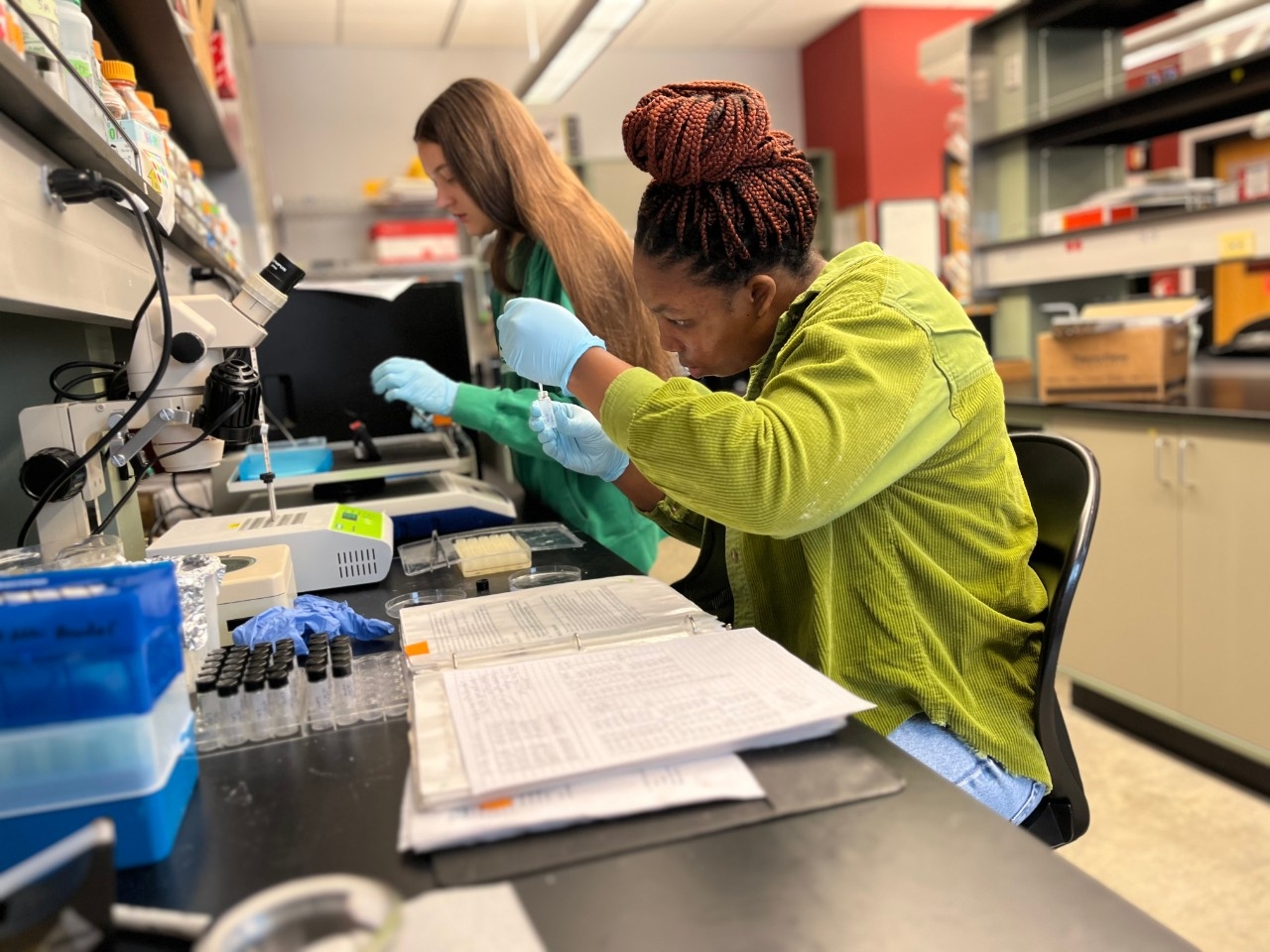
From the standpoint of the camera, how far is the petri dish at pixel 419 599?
1163 millimetres

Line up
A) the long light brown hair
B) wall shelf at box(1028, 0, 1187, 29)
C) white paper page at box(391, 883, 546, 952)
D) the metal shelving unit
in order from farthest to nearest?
1. wall shelf at box(1028, 0, 1187, 29)
2. the metal shelving unit
3. the long light brown hair
4. white paper page at box(391, 883, 546, 952)

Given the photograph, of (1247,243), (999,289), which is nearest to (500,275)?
(1247,243)

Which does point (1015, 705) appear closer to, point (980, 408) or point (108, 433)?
point (980, 408)

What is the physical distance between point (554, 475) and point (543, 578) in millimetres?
540

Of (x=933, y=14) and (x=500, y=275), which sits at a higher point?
(x=933, y=14)

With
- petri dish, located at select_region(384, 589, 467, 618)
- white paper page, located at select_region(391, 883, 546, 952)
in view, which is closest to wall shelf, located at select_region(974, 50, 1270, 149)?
petri dish, located at select_region(384, 589, 467, 618)

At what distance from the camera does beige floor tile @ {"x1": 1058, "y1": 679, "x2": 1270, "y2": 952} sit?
1.69 metres

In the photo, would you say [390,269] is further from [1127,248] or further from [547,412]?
[547,412]

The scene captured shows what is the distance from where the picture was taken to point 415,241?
5.38 meters

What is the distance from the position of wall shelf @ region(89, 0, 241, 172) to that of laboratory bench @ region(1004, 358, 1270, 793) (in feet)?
6.81

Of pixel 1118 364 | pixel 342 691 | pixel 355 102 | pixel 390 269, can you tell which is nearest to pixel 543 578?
pixel 342 691

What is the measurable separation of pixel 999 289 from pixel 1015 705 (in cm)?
314

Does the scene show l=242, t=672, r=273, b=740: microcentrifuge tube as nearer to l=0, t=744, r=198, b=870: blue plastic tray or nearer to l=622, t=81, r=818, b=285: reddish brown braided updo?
l=0, t=744, r=198, b=870: blue plastic tray

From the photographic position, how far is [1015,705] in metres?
1.03
